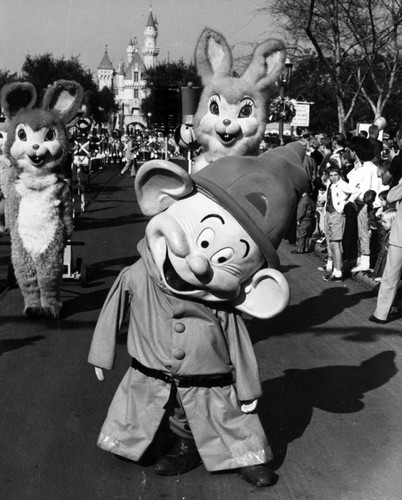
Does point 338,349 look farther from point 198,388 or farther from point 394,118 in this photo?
point 394,118

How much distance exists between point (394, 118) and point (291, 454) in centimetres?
4939

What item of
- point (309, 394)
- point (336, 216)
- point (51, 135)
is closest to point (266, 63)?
point (51, 135)

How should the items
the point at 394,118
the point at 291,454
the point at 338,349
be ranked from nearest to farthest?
the point at 291,454 → the point at 338,349 → the point at 394,118

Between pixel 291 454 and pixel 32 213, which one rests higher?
pixel 32 213

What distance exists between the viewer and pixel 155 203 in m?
5.05

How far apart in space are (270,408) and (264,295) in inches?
63.6

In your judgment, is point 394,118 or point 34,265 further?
point 394,118

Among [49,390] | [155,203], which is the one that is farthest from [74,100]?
[155,203]

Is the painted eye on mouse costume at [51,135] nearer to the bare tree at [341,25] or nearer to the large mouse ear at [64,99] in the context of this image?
the large mouse ear at [64,99]

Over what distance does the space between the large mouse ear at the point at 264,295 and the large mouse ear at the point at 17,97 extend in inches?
195

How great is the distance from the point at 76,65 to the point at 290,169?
60.3m

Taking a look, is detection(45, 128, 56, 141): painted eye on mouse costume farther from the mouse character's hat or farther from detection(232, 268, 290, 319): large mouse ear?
detection(232, 268, 290, 319): large mouse ear

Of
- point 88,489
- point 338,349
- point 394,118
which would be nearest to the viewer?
point 88,489

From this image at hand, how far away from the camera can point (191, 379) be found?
4965 millimetres
